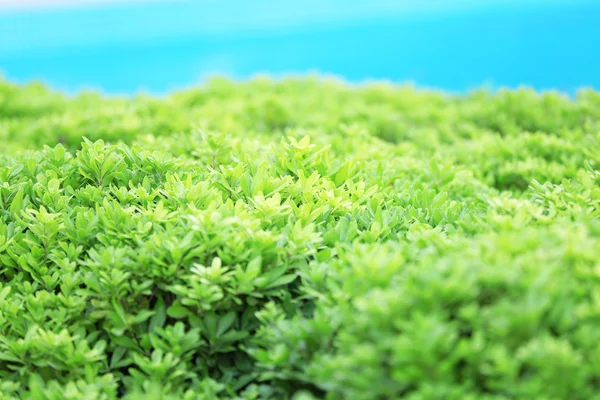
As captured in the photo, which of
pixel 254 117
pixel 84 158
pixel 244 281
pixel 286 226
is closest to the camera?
pixel 244 281

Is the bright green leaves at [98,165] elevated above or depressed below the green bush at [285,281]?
above

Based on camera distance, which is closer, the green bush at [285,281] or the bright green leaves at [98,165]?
the green bush at [285,281]

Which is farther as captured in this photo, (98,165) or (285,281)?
(98,165)

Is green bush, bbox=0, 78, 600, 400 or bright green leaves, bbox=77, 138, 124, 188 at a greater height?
bright green leaves, bbox=77, 138, 124, 188

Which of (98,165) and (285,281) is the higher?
(98,165)

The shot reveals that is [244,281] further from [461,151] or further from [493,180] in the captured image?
[461,151]

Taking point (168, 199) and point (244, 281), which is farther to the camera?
point (168, 199)

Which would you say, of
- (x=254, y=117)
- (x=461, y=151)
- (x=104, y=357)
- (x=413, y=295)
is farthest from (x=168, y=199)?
(x=254, y=117)

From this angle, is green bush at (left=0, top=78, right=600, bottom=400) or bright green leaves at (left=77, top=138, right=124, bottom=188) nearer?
green bush at (left=0, top=78, right=600, bottom=400)
